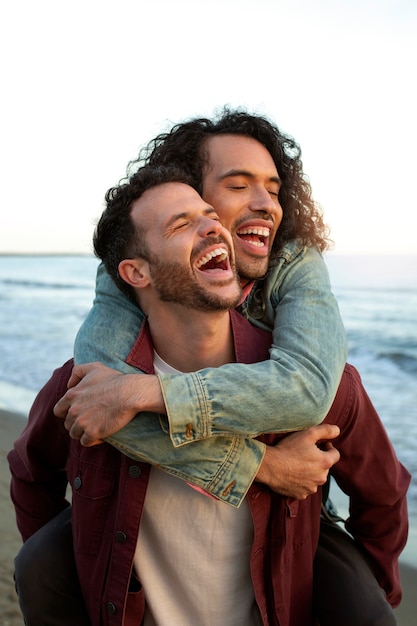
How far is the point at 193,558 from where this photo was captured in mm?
2398

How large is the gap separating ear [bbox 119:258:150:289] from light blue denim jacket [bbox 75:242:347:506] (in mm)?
215

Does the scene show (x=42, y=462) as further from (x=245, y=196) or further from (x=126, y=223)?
(x=245, y=196)

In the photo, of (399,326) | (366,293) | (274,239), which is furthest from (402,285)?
(274,239)

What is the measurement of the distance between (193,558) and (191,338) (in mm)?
784

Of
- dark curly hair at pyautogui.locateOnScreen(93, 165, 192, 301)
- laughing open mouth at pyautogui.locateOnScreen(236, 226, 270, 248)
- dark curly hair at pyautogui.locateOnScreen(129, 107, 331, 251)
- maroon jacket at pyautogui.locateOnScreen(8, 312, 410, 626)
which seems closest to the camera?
maroon jacket at pyautogui.locateOnScreen(8, 312, 410, 626)

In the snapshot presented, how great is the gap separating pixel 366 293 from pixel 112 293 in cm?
1752

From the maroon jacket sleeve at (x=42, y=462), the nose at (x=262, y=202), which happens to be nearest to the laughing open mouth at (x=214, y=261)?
the nose at (x=262, y=202)

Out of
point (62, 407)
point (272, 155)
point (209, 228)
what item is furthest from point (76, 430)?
point (272, 155)

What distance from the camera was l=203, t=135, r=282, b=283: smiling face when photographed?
2.83 metres

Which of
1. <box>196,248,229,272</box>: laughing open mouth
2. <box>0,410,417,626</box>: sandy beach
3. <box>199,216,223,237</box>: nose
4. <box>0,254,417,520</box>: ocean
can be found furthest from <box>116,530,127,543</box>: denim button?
<box>0,254,417,520</box>: ocean

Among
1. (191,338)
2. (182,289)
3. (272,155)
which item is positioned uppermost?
(272,155)

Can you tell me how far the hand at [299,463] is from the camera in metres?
2.32

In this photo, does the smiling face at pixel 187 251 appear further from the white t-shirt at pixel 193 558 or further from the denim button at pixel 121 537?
the denim button at pixel 121 537

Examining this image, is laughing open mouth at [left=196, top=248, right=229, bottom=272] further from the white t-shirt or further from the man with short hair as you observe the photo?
the white t-shirt
